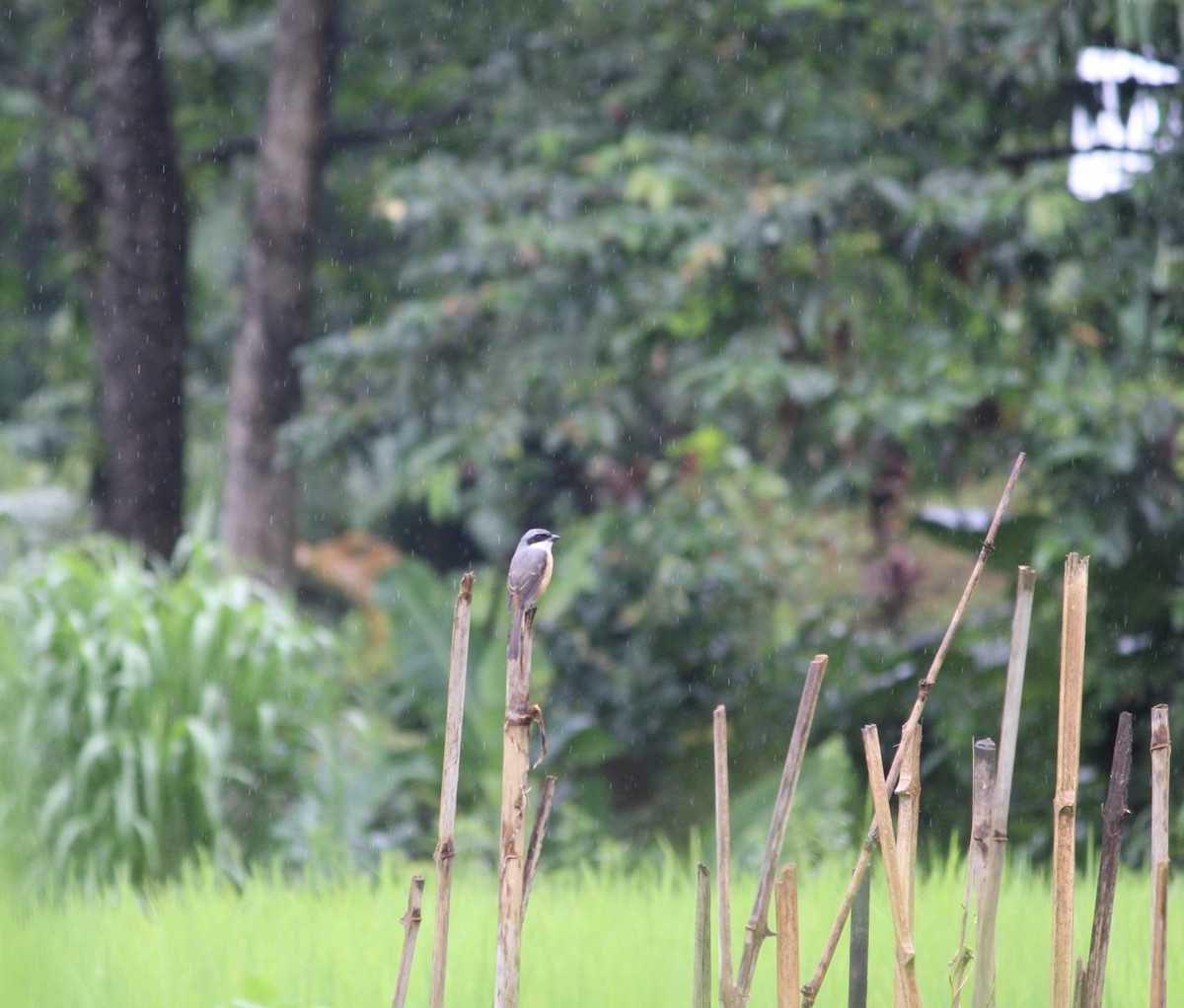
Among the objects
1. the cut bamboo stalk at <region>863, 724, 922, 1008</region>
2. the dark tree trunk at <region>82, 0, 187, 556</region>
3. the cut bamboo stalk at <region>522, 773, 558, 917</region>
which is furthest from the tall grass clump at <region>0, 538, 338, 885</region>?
the cut bamboo stalk at <region>863, 724, 922, 1008</region>

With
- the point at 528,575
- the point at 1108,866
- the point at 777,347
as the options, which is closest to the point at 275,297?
the point at 777,347

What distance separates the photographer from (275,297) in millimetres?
7168

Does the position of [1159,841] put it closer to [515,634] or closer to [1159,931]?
[1159,931]

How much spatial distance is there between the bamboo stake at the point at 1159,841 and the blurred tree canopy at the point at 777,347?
3116 millimetres

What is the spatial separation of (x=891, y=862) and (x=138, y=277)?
251 inches

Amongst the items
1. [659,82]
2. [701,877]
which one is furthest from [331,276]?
[701,877]

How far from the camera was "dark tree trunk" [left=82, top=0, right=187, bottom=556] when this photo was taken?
696cm

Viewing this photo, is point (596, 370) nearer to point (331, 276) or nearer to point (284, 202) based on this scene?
point (284, 202)

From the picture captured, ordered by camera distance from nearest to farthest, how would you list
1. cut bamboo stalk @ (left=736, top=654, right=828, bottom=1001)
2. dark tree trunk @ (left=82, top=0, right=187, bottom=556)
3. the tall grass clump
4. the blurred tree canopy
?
cut bamboo stalk @ (left=736, top=654, right=828, bottom=1001) → the tall grass clump → the blurred tree canopy → dark tree trunk @ (left=82, top=0, right=187, bottom=556)

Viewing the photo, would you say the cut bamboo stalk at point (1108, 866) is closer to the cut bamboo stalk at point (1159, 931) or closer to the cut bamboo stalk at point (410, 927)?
the cut bamboo stalk at point (1159, 931)

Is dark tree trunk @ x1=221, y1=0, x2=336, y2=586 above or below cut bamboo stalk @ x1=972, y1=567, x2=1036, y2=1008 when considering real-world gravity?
above

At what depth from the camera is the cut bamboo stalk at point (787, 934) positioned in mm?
1427

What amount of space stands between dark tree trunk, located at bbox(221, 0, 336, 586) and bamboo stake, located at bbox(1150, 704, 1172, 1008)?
603 centimetres

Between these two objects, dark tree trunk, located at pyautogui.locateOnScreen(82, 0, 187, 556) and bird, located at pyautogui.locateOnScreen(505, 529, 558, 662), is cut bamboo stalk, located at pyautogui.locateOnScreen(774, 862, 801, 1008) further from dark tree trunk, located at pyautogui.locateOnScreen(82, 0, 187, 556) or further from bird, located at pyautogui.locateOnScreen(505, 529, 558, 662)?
dark tree trunk, located at pyautogui.locateOnScreen(82, 0, 187, 556)
